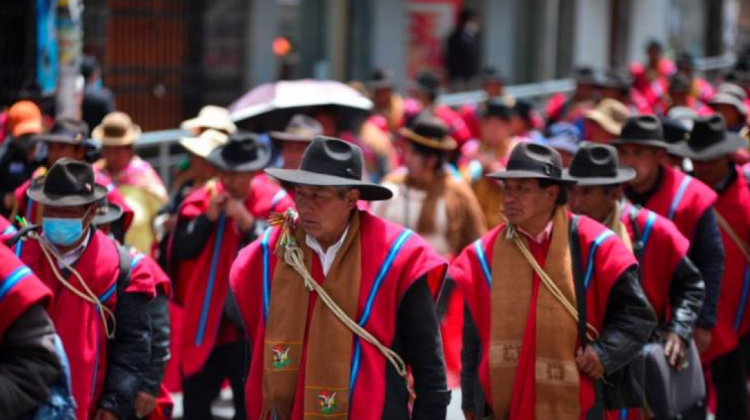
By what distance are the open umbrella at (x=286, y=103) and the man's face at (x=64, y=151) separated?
7.84ft

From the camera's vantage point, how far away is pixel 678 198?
7922 millimetres

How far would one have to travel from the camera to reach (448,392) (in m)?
5.52

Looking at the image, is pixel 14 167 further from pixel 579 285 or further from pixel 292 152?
pixel 579 285

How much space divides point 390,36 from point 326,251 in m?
17.2

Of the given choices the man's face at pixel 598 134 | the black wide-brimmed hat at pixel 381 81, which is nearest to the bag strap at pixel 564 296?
the man's face at pixel 598 134

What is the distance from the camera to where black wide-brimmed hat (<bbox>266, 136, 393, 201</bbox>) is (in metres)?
5.51

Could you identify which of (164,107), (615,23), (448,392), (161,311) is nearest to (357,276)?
(448,392)

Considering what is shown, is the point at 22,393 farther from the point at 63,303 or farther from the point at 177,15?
the point at 177,15

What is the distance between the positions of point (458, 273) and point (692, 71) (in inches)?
553

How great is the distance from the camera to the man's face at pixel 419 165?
10188 millimetres

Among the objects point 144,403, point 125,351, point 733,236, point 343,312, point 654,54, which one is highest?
point 654,54

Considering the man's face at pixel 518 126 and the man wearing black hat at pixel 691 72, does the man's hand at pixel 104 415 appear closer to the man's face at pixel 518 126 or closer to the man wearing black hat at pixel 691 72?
the man's face at pixel 518 126

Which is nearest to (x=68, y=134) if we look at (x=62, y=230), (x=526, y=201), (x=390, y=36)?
(x=62, y=230)

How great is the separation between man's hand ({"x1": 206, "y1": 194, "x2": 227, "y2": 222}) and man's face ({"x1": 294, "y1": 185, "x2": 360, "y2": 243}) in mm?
2615
